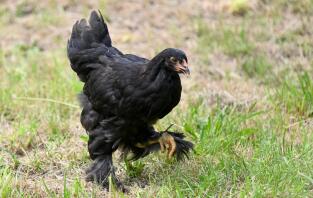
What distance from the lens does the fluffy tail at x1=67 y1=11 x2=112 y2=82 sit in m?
5.84

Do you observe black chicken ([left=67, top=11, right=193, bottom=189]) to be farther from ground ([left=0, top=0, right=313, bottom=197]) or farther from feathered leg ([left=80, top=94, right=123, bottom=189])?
ground ([left=0, top=0, right=313, bottom=197])

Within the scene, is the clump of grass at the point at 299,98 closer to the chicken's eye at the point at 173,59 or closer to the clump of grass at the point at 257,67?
the clump of grass at the point at 257,67

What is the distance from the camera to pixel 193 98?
7.33 metres

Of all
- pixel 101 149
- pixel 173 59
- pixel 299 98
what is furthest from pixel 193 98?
pixel 173 59

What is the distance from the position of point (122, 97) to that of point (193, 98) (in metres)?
2.14

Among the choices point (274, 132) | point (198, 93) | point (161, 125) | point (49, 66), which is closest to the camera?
point (274, 132)

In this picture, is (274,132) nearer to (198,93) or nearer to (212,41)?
(198,93)

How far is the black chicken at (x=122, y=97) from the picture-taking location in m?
5.07

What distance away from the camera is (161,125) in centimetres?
650

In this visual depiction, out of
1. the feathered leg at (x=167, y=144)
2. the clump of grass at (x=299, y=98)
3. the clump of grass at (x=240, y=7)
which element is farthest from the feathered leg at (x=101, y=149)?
the clump of grass at (x=240, y=7)

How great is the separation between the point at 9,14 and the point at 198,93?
12.6 ft

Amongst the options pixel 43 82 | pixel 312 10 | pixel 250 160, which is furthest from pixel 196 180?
pixel 312 10

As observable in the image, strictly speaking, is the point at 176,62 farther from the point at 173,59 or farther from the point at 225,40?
the point at 225,40

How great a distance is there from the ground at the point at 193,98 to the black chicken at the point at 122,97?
23cm
